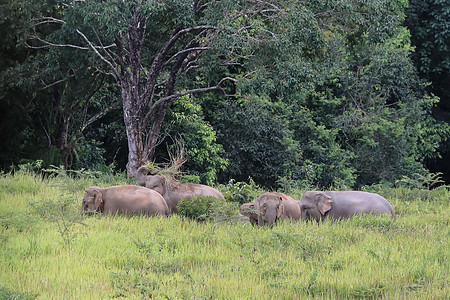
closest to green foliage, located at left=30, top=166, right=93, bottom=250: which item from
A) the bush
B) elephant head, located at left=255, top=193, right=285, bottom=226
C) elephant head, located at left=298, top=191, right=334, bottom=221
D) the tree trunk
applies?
the bush

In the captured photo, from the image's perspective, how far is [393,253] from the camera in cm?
809

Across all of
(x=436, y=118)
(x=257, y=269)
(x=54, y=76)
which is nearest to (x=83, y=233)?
(x=257, y=269)

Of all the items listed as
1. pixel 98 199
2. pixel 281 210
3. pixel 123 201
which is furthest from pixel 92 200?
pixel 281 210

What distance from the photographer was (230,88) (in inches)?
870

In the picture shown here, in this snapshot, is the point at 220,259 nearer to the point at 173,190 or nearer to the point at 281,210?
the point at 281,210

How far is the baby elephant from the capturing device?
10.8 meters

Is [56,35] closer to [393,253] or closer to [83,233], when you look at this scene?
[83,233]

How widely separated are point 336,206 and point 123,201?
4.22 metres

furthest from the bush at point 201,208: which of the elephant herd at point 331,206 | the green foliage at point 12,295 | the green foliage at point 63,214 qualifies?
the green foliage at point 12,295

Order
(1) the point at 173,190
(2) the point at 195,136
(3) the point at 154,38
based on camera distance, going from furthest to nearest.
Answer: (2) the point at 195,136 < (3) the point at 154,38 < (1) the point at 173,190

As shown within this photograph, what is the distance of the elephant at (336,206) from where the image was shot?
37.9 ft

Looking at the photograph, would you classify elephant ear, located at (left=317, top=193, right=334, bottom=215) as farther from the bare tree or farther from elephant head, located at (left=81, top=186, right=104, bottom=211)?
the bare tree

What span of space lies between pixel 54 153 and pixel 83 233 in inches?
487

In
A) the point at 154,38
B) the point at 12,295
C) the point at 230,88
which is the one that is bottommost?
the point at 12,295
